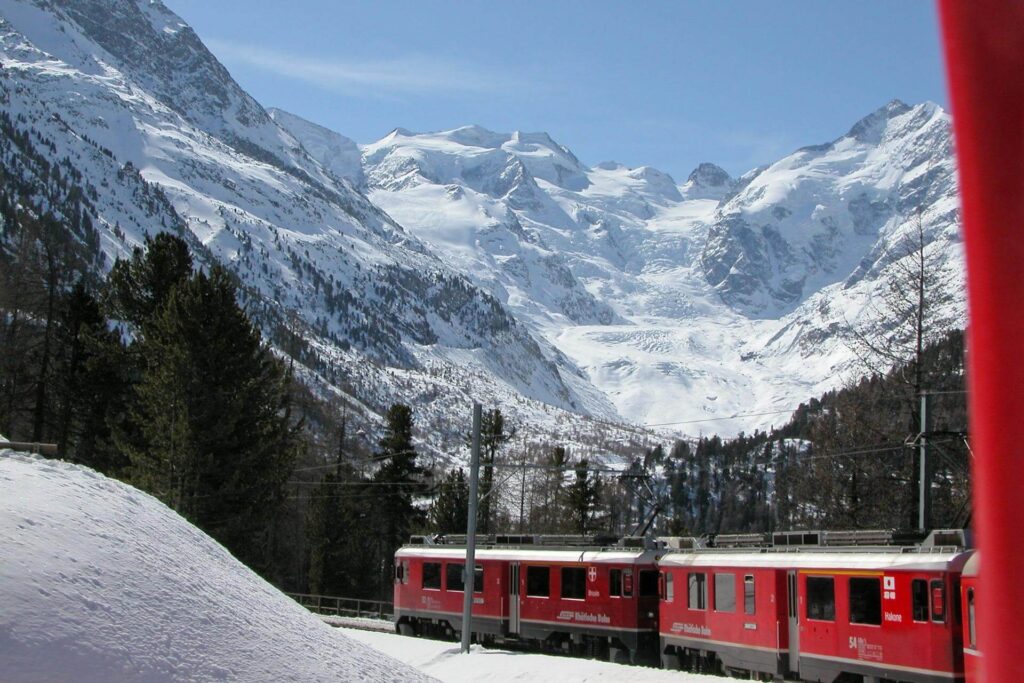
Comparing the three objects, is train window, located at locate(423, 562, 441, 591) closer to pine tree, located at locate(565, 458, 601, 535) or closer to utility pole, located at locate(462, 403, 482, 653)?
utility pole, located at locate(462, 403, 482, 653)

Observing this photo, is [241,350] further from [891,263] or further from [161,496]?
[891,263]

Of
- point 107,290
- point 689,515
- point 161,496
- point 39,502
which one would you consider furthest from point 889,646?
point 689,515

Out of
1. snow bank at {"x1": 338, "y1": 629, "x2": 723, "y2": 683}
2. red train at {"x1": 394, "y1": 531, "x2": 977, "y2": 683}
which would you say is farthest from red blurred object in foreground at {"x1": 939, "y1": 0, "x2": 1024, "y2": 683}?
snow bank at {"x1": 338, "y1": 629, "x2": 723, "y2": 683}

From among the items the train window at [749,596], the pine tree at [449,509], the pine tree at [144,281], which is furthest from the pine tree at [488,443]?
the train window at [749,596]

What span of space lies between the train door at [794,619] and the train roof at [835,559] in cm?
29

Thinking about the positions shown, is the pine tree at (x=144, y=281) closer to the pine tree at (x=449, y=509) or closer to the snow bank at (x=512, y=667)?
the pine tree at (x=449, y=509)

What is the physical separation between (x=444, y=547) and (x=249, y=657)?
27773mm

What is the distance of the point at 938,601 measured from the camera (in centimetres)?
1975

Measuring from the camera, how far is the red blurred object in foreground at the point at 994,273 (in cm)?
168

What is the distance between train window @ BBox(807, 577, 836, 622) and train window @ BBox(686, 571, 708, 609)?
444 centimetres

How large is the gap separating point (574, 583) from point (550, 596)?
4.25 feet

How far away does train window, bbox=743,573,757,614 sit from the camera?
2534 cm

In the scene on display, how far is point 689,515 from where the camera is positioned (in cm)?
14150

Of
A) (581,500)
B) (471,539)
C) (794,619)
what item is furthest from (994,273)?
(581,500)
